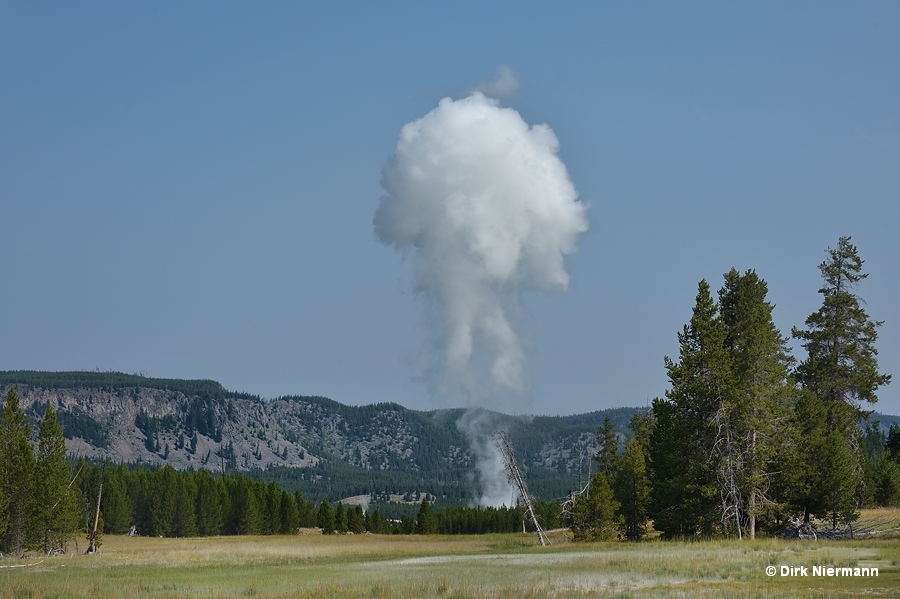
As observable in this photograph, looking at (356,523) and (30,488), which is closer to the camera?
(30,488)

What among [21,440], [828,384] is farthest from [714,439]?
[21,440]

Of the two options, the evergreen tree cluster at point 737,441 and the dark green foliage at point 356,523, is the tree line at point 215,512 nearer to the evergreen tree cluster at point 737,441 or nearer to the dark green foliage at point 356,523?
the dark green foliage at point 356,523

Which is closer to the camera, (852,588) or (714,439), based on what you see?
(852,588)

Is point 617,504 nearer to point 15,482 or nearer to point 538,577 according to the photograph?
point 538,577

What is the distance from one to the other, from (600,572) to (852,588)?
11.4m

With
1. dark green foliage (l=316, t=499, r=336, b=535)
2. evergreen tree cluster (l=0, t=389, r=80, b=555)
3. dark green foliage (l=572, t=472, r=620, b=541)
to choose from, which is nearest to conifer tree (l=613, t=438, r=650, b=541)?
dark green foliage (l=572, t=472, r=620, b=541)

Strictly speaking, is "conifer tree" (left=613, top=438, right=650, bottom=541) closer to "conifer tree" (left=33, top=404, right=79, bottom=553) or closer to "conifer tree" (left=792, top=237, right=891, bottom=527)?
"conifer tree" (left=792, top=237, right=891, bottom=527)

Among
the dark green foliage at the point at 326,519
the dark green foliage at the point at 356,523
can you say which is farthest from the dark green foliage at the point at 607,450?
the dark green foliage at the point at 326,519

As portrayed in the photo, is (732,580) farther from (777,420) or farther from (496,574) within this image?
(777,420)

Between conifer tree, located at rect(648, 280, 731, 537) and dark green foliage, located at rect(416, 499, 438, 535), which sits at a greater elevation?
conifer tree, located at rect(648, 280, 731, 537)

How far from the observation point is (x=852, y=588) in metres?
27.7

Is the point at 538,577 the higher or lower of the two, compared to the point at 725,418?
lower

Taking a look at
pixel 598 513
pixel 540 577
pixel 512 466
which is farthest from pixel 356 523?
pixel 540 577

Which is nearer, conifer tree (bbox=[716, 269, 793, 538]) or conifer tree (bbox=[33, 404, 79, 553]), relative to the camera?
conifer tree (bbox=[716, 269, 793, 538])
